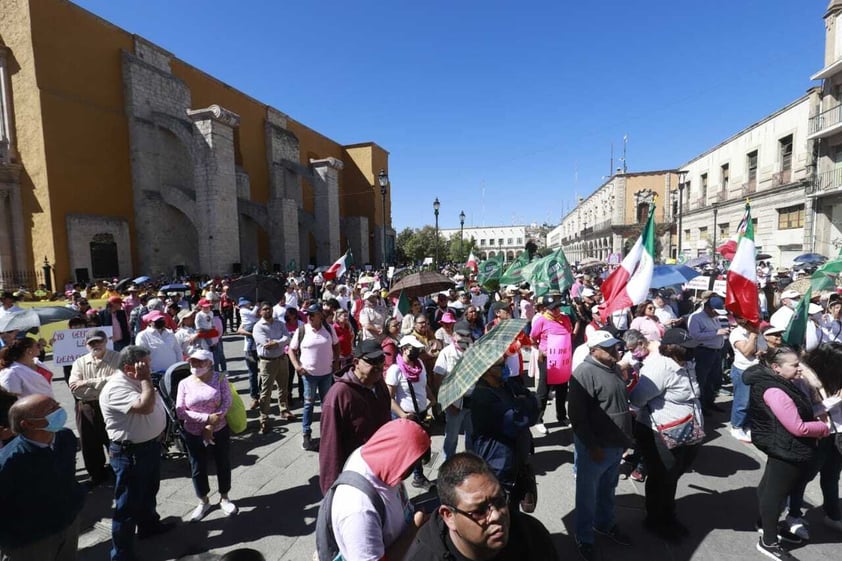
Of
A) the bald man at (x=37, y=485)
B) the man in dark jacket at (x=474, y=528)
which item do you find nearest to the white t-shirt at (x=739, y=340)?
the man in dark jacket at (x=474, y=528)

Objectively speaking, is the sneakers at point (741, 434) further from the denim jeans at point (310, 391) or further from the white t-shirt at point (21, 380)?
the white t-shirt at point (21, 380)

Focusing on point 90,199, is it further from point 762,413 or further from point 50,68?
point 762,413

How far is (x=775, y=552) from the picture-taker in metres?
3.14

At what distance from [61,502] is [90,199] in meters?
22.7

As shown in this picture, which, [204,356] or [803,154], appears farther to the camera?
[803,154]

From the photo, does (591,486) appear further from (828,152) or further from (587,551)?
(828,152)

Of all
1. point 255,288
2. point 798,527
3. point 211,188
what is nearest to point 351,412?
point 798,527

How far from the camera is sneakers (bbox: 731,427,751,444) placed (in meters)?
5.12

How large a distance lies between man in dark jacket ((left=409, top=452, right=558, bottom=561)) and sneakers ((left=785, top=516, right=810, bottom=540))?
3267 millimetres

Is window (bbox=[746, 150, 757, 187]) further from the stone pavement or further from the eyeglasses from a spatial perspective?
the eyeglasses

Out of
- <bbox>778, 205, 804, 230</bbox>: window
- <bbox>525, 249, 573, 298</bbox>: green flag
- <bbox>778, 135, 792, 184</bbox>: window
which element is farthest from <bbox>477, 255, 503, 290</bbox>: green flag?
<bbox>778, 135, 792, 184</bbox>: window

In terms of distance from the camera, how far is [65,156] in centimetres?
1866

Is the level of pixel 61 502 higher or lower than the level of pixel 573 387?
lower

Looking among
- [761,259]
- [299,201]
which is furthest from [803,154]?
[299,201]
